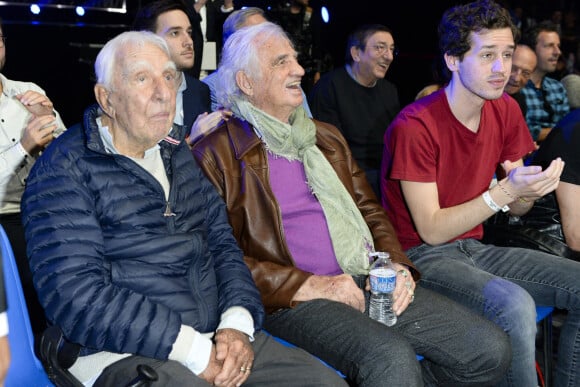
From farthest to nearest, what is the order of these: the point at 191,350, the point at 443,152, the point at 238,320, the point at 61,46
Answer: the point at 61,46 → the point at 443,152 → the point at 238,320 → the point at 191,350

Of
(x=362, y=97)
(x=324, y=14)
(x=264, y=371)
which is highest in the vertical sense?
(x=324, y=14)

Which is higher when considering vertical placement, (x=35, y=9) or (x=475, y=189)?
(x=35, y=9)

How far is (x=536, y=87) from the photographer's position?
209 inches

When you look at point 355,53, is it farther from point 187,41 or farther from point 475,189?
point 475,189

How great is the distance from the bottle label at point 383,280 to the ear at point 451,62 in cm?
93

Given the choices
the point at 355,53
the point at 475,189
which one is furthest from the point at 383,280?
the point at 355,53

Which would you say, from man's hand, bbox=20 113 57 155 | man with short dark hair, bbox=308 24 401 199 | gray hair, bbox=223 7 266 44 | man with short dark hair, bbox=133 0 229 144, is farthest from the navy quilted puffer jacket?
man with short dark hair, bbox=308 24 401 199

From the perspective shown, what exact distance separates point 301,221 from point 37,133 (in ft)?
3.48

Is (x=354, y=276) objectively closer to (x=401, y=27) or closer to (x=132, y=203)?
(x=132, y=203)

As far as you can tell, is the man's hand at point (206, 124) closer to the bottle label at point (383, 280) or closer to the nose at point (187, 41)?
the bottle label at point (383, 280)

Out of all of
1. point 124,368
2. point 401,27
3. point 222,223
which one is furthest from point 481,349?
point 401,27

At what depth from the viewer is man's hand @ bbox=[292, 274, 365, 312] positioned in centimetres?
216

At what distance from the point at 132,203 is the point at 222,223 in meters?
0.37

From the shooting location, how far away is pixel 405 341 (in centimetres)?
201
